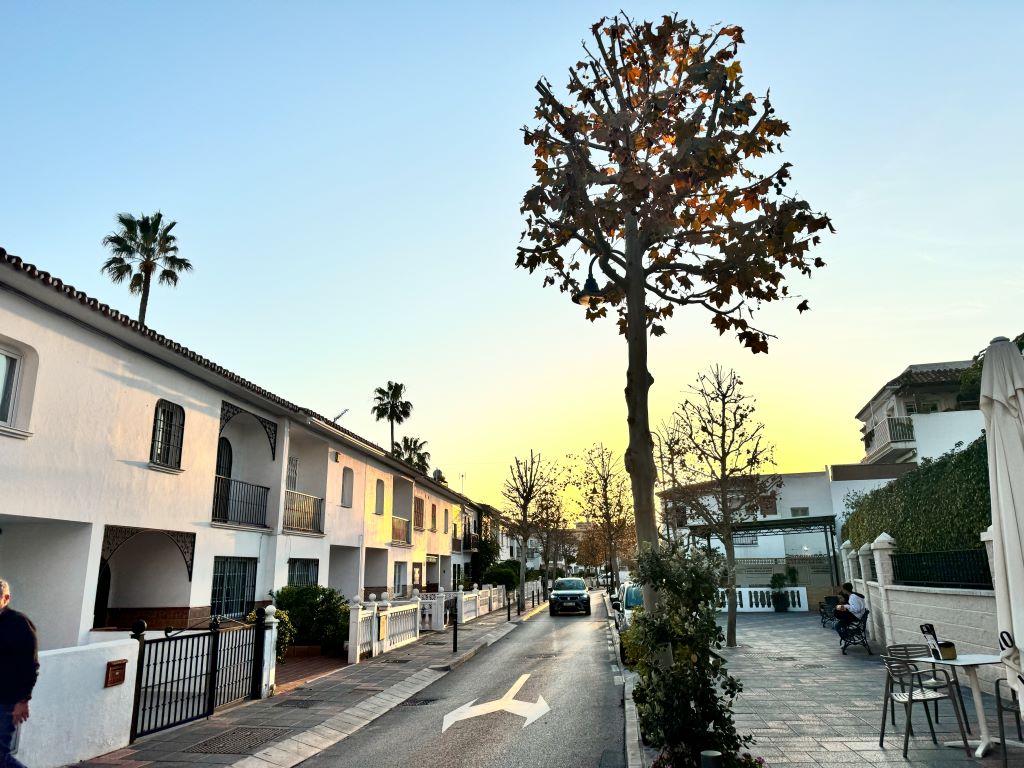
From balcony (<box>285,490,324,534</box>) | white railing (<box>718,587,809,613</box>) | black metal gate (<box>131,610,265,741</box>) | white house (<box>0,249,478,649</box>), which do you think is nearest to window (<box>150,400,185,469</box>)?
white house (<box>0,249,478,649</box>)

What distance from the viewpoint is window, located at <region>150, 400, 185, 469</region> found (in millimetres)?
13344

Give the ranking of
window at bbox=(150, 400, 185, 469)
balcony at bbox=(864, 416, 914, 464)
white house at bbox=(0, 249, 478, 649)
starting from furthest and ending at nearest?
balcony at bbox=(864, 416, 914, 464)
window at bbox=(150, 400, 185, 469)
white house at bbox=(0, 249, 478, 649)

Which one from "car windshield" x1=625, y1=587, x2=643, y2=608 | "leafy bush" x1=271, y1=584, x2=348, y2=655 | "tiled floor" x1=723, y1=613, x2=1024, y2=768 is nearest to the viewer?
A: "tiled floor" x1=723, y1=613, x2=1024, y2=768

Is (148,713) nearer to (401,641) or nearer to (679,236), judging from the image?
(679,236)

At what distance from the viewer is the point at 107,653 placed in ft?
25.7

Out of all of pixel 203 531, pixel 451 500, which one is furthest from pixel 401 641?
pixel 451 500

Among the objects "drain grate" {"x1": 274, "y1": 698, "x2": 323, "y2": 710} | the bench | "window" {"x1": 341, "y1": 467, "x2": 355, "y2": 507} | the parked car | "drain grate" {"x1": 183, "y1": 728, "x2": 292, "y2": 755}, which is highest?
"window" {"x1": 341, "y1": 467, "x2": 355, "y2": 507}

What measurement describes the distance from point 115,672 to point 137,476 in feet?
17.8

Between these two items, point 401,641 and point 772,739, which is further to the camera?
point 401,641

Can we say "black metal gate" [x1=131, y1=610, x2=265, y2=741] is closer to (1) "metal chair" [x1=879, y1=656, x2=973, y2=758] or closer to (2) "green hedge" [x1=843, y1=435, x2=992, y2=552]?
(1) "metal chair" [x1=879, y1=656, x2=973, y2=758]

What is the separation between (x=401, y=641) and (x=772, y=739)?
510 inches

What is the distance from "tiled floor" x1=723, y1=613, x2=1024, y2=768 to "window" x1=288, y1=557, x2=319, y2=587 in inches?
467

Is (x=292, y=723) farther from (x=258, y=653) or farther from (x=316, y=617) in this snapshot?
(x=316, y=617)

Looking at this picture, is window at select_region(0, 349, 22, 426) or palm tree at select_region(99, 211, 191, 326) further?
palm tree at select_region(99, 211, 191, 326)
